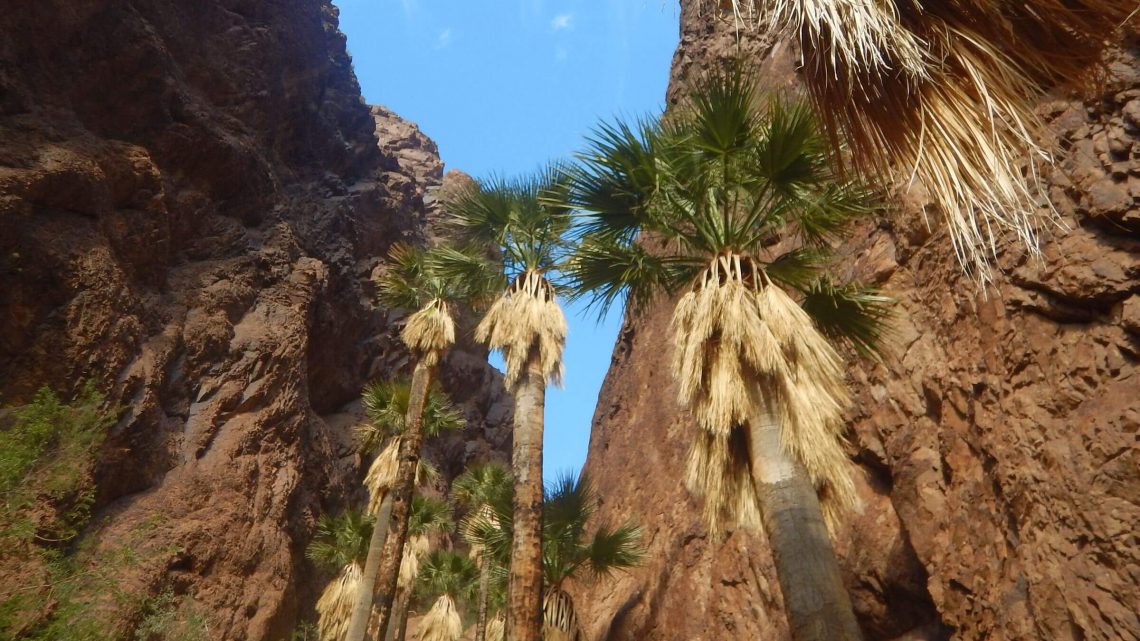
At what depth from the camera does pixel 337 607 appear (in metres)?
16.8

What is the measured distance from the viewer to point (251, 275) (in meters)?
22.8

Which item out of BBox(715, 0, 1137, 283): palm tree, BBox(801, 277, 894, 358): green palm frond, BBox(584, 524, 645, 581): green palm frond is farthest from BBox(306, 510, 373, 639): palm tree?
BBox(715, 0, 1137, 283): palm tree

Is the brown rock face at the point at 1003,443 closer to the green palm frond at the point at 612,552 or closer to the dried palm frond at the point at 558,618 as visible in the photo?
the green palm frond at the point at 612,552

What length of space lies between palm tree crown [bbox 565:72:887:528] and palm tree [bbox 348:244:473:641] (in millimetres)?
5606

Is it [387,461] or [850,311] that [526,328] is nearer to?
[850,311]

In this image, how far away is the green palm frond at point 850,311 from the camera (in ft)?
22.7

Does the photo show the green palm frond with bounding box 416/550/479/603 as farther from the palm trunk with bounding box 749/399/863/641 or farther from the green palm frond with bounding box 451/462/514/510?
the palm trunk with bounding box 749/399/863/641

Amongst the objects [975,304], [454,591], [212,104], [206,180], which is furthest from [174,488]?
[975,304]

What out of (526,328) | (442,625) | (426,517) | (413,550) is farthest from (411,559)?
(526,328)

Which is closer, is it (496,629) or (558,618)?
(558,618)

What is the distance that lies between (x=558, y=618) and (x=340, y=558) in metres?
9.23

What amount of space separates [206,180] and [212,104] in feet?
13.5

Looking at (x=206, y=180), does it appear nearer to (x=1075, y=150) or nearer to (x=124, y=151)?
(x=124, y=151)

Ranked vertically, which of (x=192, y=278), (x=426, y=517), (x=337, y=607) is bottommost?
(x=337, y=607)
